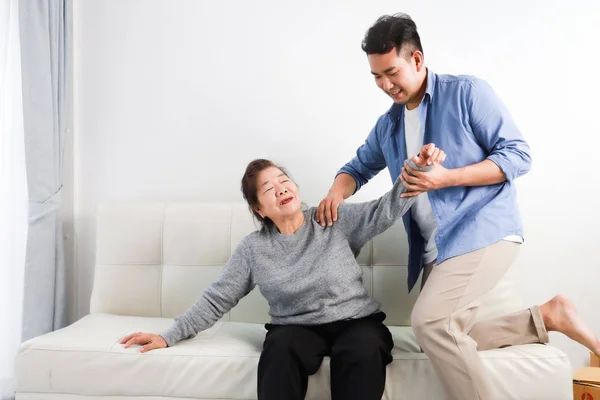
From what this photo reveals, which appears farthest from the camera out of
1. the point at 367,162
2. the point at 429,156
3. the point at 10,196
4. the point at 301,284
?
the point at 10,196

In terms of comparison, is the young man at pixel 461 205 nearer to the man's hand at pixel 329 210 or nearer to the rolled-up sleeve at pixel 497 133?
the rolled-up sleeve at pixel 497 133

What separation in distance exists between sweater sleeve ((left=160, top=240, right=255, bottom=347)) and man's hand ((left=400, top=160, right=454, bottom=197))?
24.2 inches

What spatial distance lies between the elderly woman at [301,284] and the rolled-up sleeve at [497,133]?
10.2 inches

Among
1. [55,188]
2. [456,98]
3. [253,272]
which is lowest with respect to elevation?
[253,272]

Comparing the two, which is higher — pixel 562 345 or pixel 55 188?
pixel 55 188

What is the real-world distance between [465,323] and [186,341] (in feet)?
2.93

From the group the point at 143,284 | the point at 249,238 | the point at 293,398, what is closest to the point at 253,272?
the point at 249,238

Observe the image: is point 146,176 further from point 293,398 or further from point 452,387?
point 452,387

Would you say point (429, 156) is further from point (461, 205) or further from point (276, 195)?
point (276, 195)

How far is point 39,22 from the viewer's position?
94.8 inches

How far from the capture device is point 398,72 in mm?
1771

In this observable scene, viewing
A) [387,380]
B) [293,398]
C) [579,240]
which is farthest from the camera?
[579,240]

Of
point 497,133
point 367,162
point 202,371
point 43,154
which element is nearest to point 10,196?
point 43,154

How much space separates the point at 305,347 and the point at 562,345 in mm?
1394
